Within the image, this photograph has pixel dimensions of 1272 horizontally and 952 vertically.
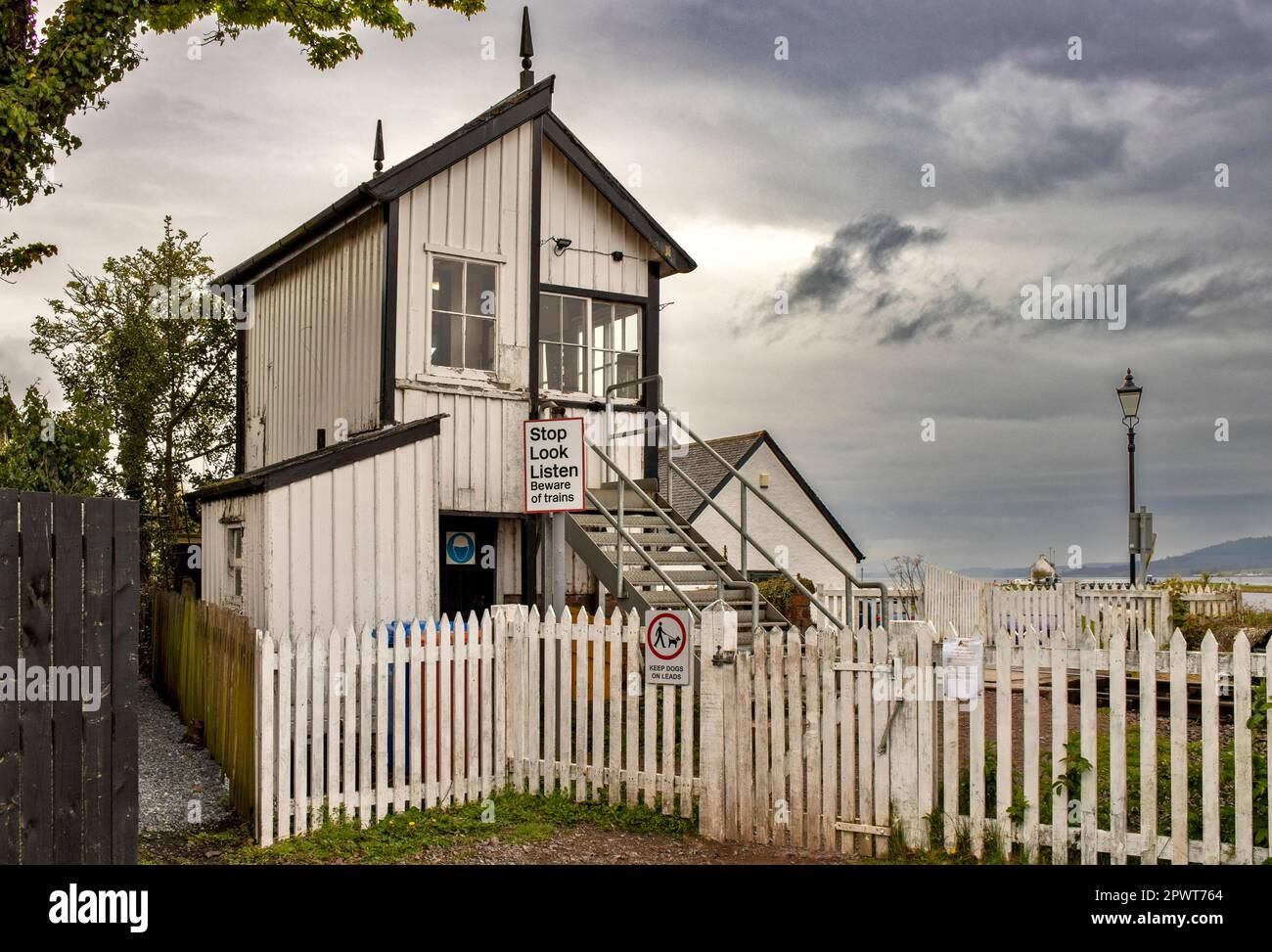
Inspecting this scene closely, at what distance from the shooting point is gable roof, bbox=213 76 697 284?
13805 millimetres

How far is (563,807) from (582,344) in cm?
765

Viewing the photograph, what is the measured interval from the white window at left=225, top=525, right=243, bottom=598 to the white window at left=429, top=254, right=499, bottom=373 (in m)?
3.28

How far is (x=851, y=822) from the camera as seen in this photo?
8.23 metres

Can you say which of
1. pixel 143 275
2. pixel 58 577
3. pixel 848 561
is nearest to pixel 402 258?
pixel 58 577

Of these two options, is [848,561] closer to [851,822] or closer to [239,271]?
[239,271]

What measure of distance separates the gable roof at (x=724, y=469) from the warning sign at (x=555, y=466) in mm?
19637

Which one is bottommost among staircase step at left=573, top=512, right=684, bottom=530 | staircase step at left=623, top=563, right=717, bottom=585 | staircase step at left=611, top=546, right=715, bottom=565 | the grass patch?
the grass patch

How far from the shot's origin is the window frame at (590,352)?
49.8 ft

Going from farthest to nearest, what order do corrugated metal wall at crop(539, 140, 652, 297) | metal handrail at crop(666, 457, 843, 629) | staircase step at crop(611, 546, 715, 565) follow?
corrugated metal wall at crop(539, 140, 652, 297) < staircase step at crop(611, 546, 715, 565) < metal handrail at crop(666, 457, 843, 629)

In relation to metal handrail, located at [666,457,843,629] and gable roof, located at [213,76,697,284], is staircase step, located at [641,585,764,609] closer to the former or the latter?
metal handrail, located at [666,457,843,629]

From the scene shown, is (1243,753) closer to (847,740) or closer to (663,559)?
(847,740)

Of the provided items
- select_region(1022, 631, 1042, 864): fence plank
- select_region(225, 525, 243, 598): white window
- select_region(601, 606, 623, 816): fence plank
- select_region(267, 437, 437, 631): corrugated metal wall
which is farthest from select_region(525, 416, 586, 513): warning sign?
select_region(1022, 631, 1042, 864): fence plank
